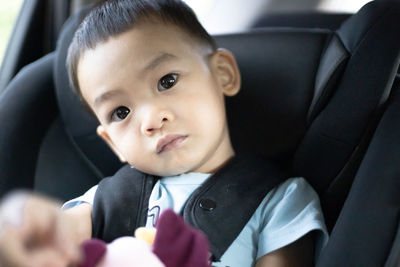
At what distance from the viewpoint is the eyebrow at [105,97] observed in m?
0.97

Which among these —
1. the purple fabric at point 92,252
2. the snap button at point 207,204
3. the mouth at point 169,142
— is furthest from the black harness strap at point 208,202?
the purple fabric at point 92,252

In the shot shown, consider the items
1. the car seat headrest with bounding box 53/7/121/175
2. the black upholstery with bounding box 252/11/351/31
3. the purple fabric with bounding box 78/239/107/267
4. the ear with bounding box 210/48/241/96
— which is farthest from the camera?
the black upholstery with bounding box 252/11/351/31

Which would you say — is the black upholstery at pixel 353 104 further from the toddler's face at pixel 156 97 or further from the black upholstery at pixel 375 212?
the toddler's face at pixel 156 97

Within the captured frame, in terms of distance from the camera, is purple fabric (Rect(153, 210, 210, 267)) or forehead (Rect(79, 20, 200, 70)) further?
forehead (Rect(79, 20, 200, 70))

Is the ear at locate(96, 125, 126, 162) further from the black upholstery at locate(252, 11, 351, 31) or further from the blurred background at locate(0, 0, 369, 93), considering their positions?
the black upholstery at locate(252, 11, 351, 31)

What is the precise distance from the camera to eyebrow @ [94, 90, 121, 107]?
3.18 ft

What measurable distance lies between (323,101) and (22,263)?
0.74m

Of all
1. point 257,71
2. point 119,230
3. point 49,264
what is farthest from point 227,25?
point 49,264

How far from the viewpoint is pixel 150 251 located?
2.12ft

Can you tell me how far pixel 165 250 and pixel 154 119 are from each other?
13.4 inches

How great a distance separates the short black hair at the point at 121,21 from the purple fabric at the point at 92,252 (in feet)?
1.70

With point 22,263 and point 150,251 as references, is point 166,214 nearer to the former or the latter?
point 150,251

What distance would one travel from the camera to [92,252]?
0.59 metres

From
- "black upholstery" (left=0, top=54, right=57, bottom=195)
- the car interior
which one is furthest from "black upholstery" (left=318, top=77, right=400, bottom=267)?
"black upholstery" (left=0, top=54, right=57, bottom=195)
